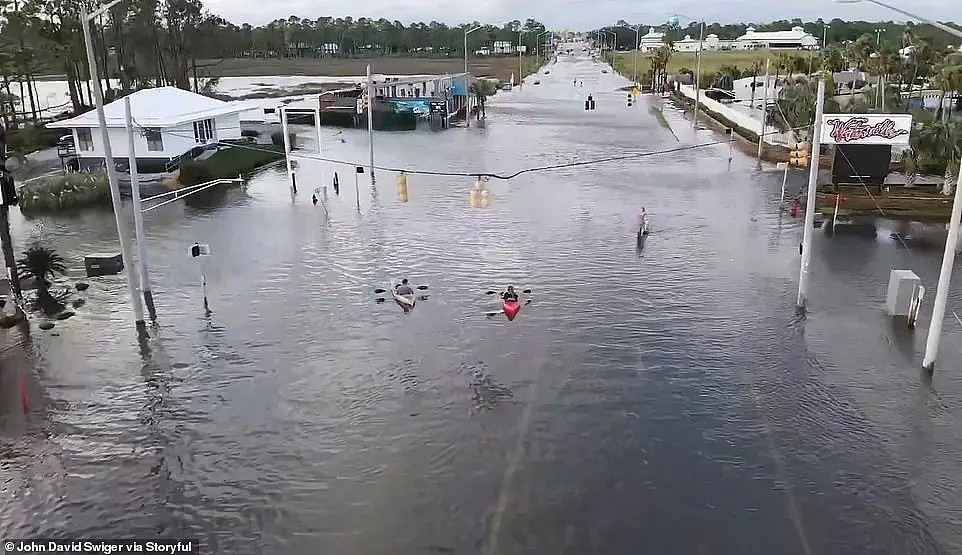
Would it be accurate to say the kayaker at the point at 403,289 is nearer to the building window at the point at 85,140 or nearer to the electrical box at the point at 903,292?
the electrical box at the point at 903,292

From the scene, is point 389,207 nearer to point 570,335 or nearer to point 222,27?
point 570,335

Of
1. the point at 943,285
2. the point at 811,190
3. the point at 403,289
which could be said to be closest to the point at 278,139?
the point at 403,289

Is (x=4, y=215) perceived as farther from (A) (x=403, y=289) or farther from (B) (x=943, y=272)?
(B) (x=943, y=272)

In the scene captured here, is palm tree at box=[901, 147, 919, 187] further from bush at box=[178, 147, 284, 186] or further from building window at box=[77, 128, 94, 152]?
building window at box=[77, 128, 94, 152]

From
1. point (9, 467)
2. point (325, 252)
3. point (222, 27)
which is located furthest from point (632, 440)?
point (222, 27)

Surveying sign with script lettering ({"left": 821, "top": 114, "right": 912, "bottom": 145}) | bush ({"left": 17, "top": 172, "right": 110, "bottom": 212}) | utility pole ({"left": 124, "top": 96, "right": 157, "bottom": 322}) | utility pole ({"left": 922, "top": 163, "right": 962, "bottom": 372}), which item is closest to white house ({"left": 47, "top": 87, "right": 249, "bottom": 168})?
bush ({"left": 17, "top": 172, "right": 110, "bottom": 212})

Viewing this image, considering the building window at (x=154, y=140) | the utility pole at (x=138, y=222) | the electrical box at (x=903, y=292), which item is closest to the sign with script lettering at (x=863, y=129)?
the electrical box at (x=903, y=292)
